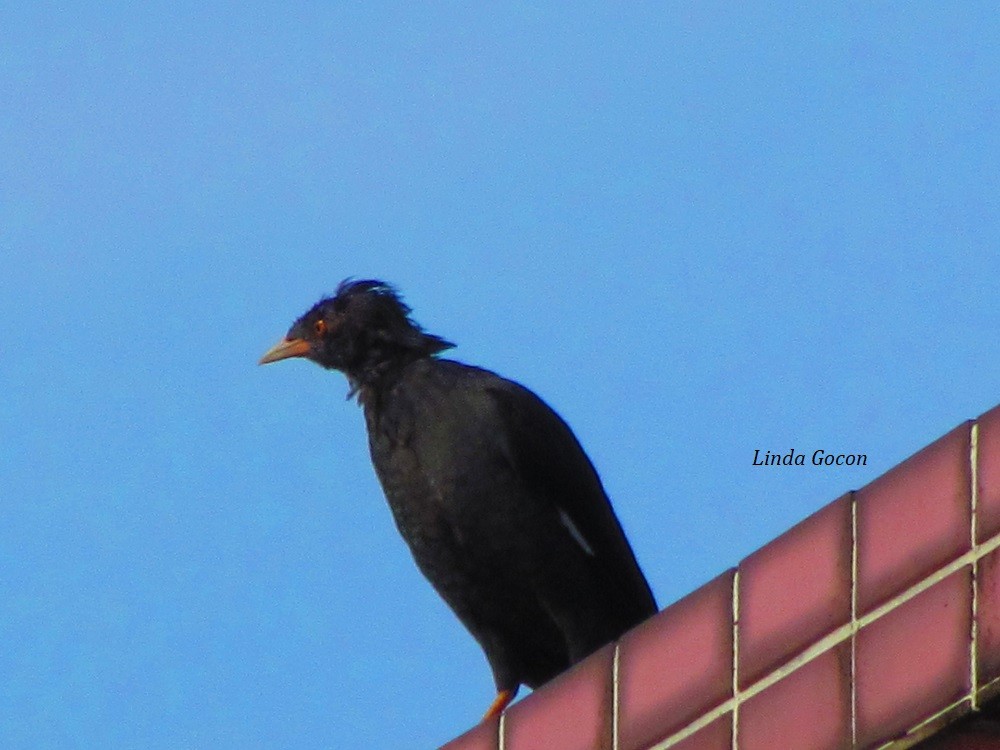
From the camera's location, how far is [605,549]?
291 inches

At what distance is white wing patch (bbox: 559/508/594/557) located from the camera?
24.2ft

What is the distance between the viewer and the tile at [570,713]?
398cm

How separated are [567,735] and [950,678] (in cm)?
102

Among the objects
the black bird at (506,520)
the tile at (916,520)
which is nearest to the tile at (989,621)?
the tile at (916,520)

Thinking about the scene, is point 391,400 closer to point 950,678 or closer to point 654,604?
point 654,604

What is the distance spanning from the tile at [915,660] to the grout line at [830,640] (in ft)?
0.04

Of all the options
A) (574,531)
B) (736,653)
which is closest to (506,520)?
(574,531)

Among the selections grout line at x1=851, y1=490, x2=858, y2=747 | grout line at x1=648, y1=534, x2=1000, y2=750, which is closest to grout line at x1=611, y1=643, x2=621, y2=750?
grout line at x1=648, y1=534, x2=1000, y2=750

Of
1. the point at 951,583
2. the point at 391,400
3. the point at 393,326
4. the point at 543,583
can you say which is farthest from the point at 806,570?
the point at 393,326

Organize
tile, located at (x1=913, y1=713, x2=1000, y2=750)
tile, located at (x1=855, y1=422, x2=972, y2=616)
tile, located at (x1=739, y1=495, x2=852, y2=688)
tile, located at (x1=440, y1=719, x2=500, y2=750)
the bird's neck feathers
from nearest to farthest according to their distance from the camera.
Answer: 1. tile, located at (x1=913, y1=713, x2=1000, y2=750)
2. tile, located at (x1=855, y1=422, x2=972, y2=616)
3. tile, located at (x1=739, y1=495, x2=852, y2=688)
4. tile, located at (x1=440, y1=719, x2=500, y2=750)
5. the bird's neck feathers

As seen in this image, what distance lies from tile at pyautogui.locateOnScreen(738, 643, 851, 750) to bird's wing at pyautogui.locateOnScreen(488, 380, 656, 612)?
12.5ft

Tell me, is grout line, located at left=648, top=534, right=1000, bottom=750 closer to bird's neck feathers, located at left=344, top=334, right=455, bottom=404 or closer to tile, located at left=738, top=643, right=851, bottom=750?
tile, located at left=738, top=643, right=851, bottom=750

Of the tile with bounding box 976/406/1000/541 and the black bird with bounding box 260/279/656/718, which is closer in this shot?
the tile with bounding box 976/406/1000/541

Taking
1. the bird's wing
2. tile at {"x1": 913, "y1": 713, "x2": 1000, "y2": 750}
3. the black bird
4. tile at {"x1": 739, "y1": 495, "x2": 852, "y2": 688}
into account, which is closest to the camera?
tile at {"x1": 913, "y1": 713, "x2": 1000, "y2": 750}
